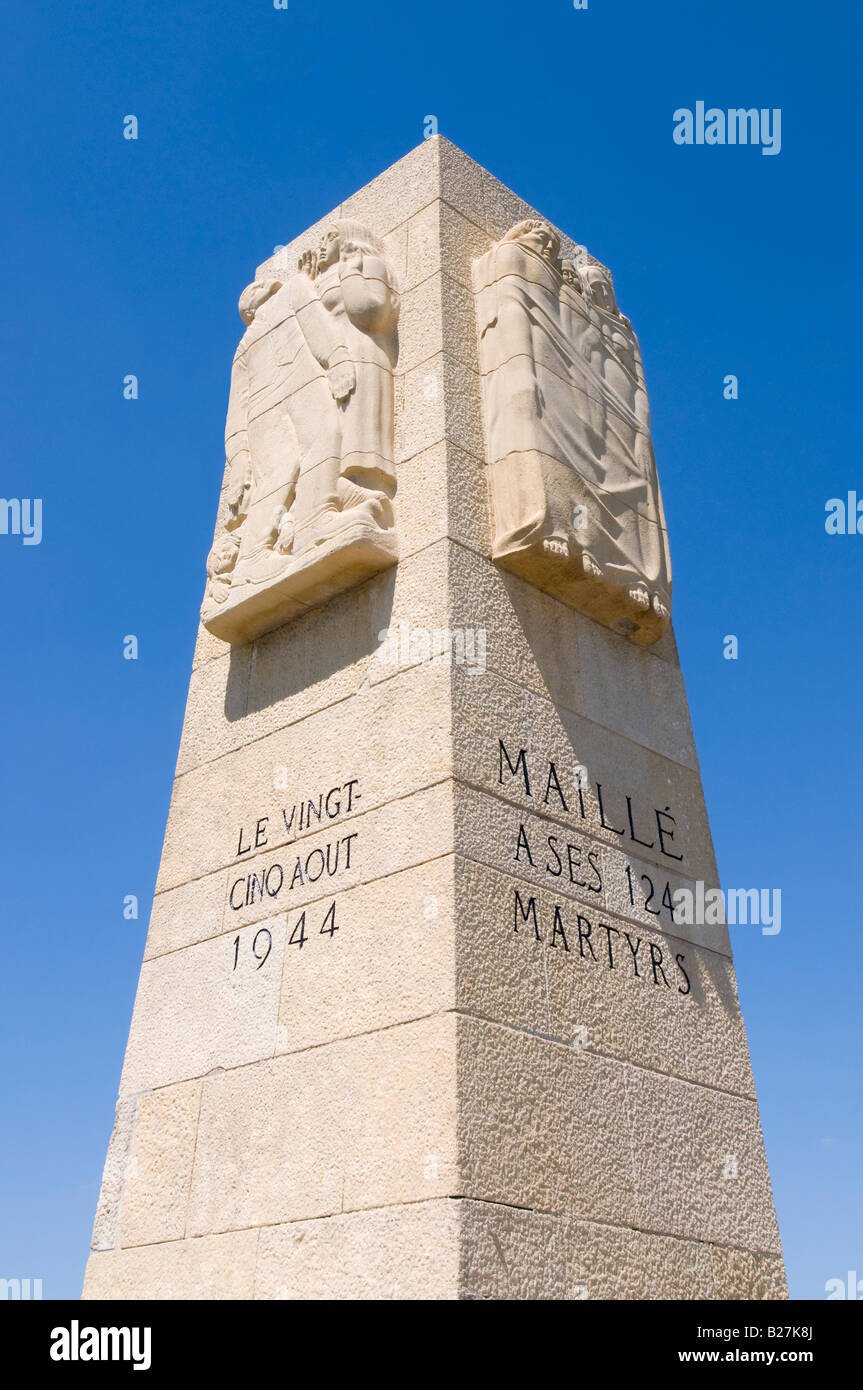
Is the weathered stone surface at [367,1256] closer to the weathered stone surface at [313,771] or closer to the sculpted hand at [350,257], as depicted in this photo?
the weathered stone surface at [313,771]

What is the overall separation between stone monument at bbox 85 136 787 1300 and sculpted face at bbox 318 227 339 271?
4cm

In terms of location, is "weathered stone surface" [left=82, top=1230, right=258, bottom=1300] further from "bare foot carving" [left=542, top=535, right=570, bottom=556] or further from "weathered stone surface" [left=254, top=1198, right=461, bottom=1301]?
"bare foot carving" [left=542, top=535, right=570, bottom=556]

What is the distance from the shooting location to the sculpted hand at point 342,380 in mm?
6863

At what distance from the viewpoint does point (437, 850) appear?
5211mm

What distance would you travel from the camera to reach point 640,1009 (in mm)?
5719

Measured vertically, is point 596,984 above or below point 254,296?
below

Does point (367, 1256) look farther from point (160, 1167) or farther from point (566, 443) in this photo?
point (566, 443)

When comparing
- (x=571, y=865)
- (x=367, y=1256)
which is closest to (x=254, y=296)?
(x=571, y=865)

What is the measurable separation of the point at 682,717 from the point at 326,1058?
305 cm

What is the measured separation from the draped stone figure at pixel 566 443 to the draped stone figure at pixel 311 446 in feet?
2.08

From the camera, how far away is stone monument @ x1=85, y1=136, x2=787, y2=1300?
15.9ft

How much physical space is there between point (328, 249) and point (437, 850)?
4350mm
